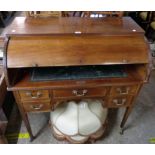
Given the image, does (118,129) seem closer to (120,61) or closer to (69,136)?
(69,136)

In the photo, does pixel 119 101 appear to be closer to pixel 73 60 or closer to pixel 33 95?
pixel 73 60

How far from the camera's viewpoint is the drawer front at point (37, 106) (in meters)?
1.16

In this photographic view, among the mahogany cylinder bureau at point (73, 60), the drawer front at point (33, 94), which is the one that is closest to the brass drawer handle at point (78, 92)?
the mahogany cylinder bureau at point (73, 60)

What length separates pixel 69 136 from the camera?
144 cm

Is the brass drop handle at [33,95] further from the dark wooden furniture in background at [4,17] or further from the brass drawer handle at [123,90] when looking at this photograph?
the dark wooden furniture in background at [4,17]

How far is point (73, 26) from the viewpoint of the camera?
1.16 m

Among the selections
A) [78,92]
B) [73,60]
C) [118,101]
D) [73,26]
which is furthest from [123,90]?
[73,26]

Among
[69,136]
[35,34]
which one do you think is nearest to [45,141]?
[69,136]

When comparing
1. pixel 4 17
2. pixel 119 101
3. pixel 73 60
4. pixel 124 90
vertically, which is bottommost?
pixel 119 101

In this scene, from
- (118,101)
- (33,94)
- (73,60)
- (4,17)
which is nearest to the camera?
(73,60)

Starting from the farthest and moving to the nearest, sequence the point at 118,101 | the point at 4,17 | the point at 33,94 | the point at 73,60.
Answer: the point at 4,17, the point at 118,101, the point at 33,94, the point at 73,60

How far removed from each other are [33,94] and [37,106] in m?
0.13

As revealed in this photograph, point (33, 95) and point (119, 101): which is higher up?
point (33, 95)
